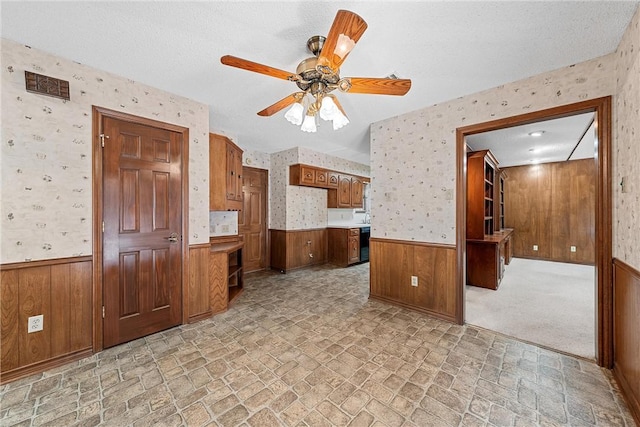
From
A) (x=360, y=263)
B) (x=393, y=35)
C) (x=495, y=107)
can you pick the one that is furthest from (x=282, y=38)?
(x=360, y=263)

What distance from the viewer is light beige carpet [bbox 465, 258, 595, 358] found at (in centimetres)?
234

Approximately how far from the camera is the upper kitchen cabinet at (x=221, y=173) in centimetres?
316

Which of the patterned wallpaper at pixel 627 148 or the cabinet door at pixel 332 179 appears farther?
the cabinet door at pixel 332 179

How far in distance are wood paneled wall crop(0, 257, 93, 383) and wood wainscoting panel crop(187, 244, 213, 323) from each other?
807 mm

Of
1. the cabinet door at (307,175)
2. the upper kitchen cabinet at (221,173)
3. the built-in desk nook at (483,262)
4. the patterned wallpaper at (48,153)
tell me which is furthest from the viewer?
the cabinet door at (307,175)

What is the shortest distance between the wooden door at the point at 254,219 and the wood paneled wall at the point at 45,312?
2613mm

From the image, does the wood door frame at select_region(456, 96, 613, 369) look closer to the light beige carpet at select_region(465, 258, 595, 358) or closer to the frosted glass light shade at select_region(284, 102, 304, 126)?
the light beige carpet at select_region(465, 258, 595, 358)

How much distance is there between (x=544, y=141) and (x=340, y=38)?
4600mm

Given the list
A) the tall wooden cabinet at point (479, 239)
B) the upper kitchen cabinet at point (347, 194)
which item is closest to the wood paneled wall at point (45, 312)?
the upper kitchen cabinet at point (347, 194)

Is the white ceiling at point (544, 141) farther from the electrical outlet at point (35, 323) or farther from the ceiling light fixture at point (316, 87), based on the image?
the electrical outlet at point (35, 323)

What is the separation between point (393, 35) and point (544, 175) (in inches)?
258

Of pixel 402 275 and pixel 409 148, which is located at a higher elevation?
pixel 409 148

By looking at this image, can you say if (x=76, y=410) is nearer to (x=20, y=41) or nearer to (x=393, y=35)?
(x=20, y=41)

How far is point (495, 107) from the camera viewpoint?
2424 mm
